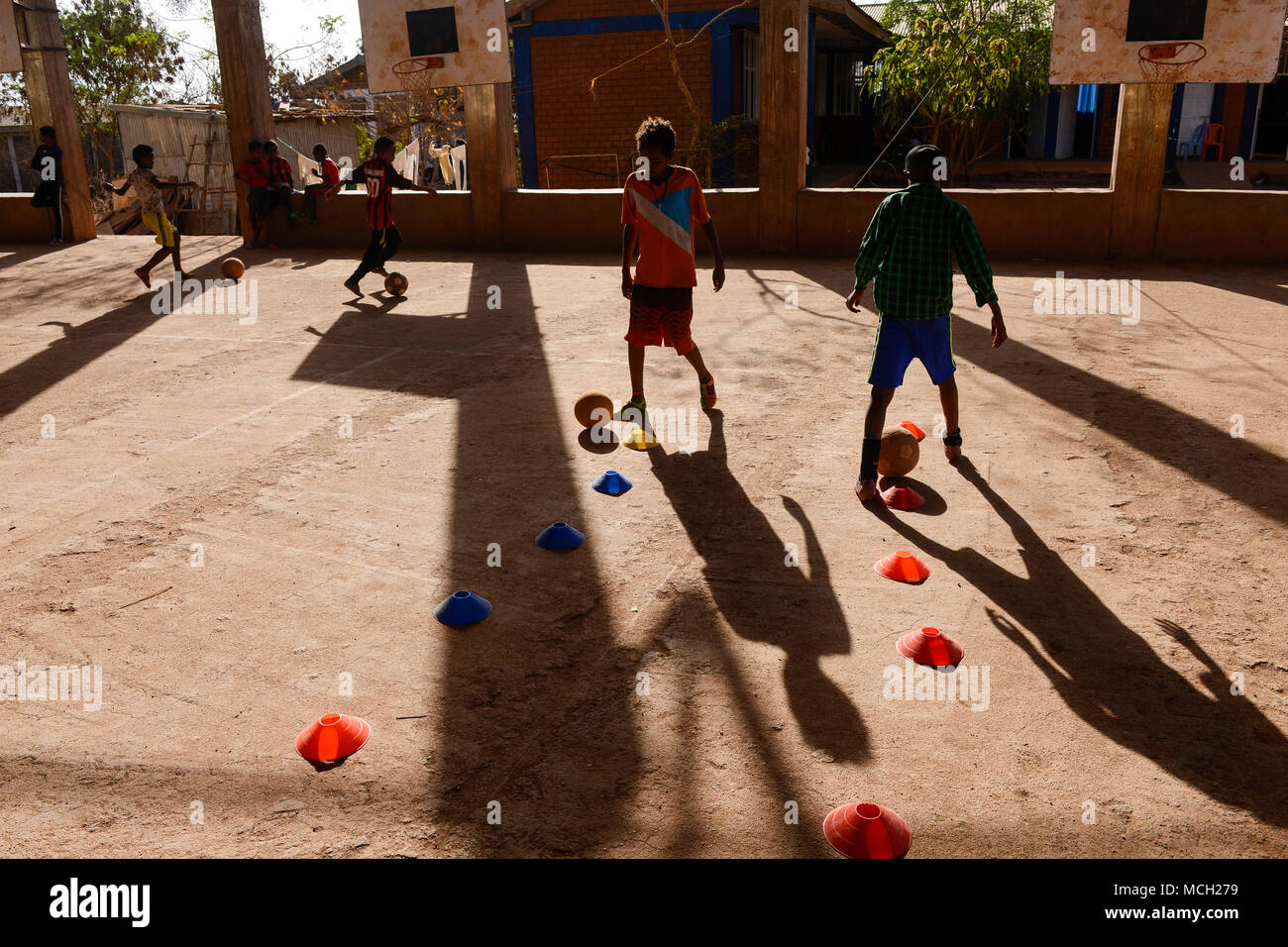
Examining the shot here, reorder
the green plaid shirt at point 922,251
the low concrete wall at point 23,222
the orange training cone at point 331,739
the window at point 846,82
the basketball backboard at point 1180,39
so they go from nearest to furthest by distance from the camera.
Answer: the orange training cone at point 331,739, the green plaid shirt at point 922,251, the basketball backboard at point 1180,39, the low concrete wall at point 23,222, the window at point 846,82

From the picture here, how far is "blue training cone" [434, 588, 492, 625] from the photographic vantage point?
4098 mm

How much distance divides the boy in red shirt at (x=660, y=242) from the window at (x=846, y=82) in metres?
25.2

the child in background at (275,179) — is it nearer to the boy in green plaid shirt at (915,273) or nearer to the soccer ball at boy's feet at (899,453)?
the boy in green plaid shirt at (915,273)

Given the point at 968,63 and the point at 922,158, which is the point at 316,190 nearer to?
the point at 968,63

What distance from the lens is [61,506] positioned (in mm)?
5504

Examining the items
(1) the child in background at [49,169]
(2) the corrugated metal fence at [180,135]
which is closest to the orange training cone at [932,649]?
(1) the child in background at [49,169]

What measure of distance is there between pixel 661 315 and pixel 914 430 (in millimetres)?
1783

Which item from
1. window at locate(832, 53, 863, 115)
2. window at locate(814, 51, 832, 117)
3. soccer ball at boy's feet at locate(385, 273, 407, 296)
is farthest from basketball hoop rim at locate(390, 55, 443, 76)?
window at locate(832, 53, 863, 115)

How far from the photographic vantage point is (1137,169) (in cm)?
1189

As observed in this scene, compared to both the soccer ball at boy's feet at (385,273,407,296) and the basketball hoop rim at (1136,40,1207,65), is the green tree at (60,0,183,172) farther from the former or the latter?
the basketball hoop rim at (1136,40,1207,65)

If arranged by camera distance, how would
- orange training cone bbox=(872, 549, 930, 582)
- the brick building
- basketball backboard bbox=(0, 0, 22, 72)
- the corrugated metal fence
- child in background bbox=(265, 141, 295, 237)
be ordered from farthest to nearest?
the corrugated metal fence, the brick building, basketball backboard bbox=(0, 0, 22, 72), child in background bbox=(265, 141, 295, 237), orange training cone bbox=(872, 549, 930, 582)

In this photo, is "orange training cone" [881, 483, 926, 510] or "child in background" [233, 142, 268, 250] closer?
"orange training cone" [881, 483, 926, 510]

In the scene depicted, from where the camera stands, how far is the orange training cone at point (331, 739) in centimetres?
325

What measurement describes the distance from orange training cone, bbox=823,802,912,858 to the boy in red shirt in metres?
3.97
